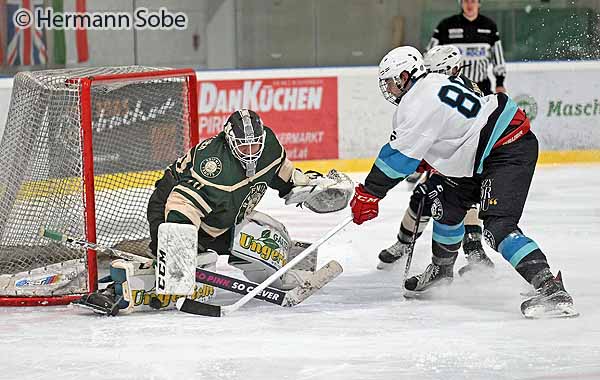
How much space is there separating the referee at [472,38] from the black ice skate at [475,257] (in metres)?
2.86

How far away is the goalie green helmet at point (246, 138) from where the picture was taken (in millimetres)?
3950

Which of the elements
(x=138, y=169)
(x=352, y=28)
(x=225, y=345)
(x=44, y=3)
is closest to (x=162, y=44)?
(x=44, y=3)

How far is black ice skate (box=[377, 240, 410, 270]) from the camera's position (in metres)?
4.85

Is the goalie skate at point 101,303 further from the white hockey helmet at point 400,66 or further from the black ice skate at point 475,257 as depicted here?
the black ice skate at point 475,257

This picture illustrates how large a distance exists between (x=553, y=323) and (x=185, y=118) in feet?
6.08

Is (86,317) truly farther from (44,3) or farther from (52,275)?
(44,3)

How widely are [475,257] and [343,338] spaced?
4.16ft

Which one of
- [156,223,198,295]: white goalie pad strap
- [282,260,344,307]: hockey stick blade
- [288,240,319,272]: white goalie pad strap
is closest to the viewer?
[156,223,198,295]: white goalie pad strap

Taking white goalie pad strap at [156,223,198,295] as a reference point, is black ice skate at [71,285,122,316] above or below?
below

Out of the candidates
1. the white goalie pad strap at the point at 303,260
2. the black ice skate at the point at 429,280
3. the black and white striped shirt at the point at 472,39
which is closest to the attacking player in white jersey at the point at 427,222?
the black ice skate at the point at 429,280

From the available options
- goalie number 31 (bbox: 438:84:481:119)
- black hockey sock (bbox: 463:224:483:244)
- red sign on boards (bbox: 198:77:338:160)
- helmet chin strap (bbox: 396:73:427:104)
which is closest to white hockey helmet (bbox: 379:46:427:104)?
helmet chin strap (bbox: 396:73:427:104)

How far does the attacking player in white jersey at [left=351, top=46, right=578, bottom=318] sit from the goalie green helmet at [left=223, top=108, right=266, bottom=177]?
1.17 ft
